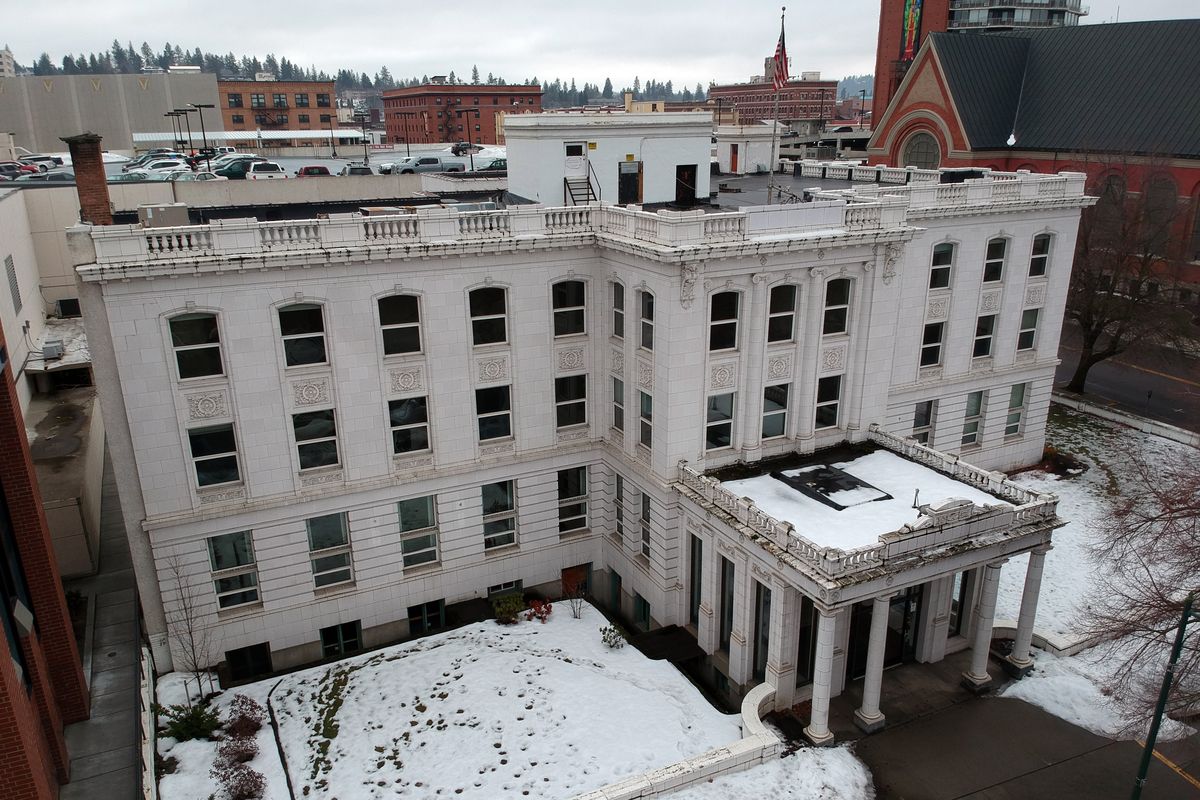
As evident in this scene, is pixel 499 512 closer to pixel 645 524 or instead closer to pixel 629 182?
pixel 645 524

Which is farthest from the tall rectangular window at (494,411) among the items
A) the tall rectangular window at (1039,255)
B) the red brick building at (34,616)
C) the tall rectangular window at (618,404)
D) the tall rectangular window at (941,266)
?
the tall rectangular window at (1039,255)

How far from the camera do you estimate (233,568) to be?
24875 mm

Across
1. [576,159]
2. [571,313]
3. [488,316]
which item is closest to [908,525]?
[571,313]

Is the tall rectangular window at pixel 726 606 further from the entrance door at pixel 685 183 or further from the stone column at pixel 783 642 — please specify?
the entrance door at pixel 685 183

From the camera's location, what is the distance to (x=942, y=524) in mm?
21203

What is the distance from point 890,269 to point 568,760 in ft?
57.1

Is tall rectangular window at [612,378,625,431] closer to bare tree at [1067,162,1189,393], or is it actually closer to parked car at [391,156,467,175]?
parked car at [391,156,467,175]

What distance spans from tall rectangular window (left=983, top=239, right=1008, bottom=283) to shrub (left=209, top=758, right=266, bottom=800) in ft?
101

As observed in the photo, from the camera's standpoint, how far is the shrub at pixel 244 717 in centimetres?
2253

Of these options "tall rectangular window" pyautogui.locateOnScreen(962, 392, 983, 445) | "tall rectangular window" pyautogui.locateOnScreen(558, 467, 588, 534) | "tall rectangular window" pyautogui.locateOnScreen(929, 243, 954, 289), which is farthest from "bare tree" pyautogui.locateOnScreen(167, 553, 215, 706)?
"tall rectangular window" pyautogui.locateOnScreen(962, 392, 983, 445)

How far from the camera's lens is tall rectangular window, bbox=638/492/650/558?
2730 centimetres

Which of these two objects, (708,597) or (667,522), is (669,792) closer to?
(708,597)

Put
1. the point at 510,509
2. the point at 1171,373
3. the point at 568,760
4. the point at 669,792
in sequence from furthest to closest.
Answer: the point at 1171,373, the point at 510,509, the point at 568,760, the point at 669,792

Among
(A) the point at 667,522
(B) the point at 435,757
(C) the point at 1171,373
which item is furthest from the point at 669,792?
(C) the point at 1171,373
